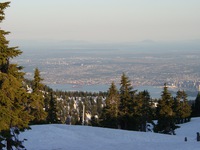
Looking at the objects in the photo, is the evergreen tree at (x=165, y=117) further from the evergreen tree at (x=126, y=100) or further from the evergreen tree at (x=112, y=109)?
the evergreen tree at (x=112, y=109)

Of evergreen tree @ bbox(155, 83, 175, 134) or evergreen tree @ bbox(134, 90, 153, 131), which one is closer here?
evergreen tree @ bbox(134, 90, 153, 131)

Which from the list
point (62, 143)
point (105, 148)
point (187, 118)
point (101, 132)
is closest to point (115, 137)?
point (101, 132)

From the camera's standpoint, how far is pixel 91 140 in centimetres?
3094

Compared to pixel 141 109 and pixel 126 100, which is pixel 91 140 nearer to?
pixel 126 100

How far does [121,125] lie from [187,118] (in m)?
31.8

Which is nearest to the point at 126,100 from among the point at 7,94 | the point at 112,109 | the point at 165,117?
the point at 112,109

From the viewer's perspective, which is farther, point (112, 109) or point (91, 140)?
point (112, 109)

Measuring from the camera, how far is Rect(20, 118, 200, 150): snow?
2538 cm

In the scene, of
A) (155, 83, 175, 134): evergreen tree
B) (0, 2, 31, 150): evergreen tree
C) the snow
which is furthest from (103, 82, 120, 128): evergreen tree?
(0, 2, 31, 150): evergreen tree

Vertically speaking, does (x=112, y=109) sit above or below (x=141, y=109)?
above

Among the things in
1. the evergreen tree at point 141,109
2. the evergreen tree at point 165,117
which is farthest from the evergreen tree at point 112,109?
the evergreen tree at point 165,117

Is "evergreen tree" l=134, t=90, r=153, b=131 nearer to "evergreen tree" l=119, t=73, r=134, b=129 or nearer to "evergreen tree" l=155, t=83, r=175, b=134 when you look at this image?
"evergreen tree" l=119, t=73, r=134, b=129

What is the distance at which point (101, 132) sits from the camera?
34.9 meters

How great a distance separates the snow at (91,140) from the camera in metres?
25.4
